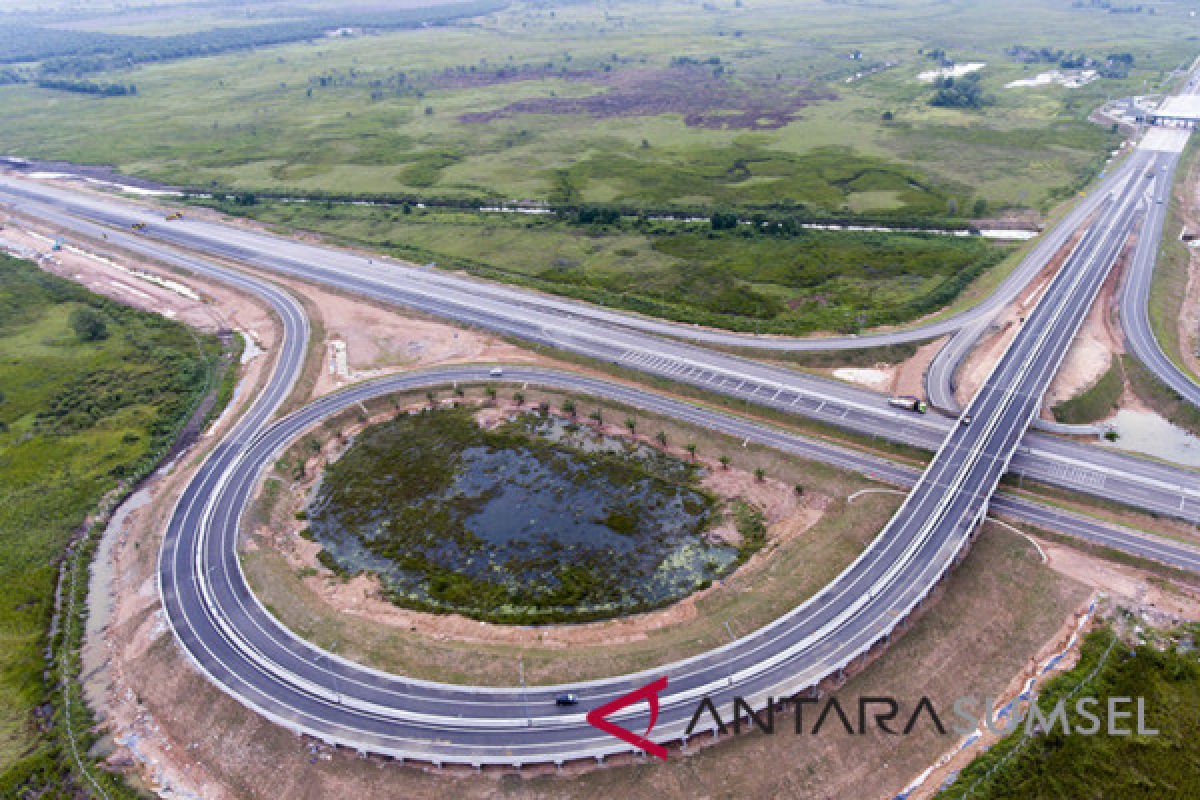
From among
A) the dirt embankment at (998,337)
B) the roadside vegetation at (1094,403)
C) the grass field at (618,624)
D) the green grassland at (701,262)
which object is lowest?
the grass field at (618,624)

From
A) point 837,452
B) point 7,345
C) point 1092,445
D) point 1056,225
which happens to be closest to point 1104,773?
point 837,452

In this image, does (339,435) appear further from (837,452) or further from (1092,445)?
(1092,445)

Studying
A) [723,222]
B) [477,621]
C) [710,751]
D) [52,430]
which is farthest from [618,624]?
[723,222]

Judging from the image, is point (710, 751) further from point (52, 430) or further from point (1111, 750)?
point (52, 430)

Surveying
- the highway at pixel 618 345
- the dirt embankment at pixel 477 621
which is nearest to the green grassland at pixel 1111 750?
the highway at pixel 618 345

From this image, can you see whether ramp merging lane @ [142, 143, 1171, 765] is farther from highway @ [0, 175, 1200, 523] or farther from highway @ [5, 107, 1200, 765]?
highway @ [0, 175, 1200, 523]

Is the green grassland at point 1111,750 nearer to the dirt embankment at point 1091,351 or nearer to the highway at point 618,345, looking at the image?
the highway at point 618,345
